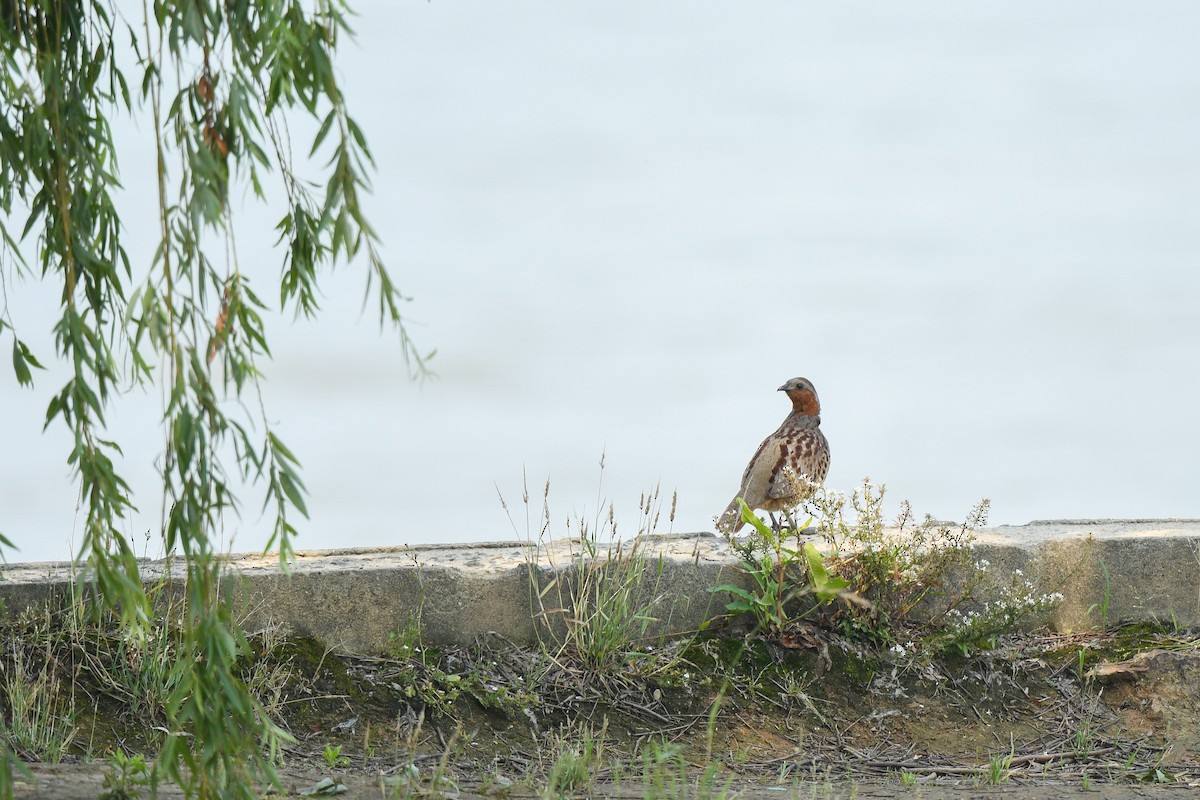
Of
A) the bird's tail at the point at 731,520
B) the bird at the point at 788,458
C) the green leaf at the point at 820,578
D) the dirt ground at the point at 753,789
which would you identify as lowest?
the dirt ground at the point at 753,789

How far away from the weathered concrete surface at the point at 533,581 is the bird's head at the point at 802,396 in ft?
3.63

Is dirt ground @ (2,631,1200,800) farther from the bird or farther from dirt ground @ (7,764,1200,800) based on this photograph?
the bird

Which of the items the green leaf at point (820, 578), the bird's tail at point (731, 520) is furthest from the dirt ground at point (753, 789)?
the bird's tail at point (731, 520)

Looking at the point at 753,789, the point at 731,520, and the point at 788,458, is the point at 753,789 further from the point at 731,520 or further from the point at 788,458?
the point at 788,458

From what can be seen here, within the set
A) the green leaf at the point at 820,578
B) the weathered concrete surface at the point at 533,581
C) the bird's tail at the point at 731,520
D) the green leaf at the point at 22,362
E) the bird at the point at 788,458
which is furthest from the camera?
the bird at the point at 788,458

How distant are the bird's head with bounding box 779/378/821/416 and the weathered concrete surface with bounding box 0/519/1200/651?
3.63ft

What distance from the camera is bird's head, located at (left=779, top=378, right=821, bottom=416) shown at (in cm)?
697

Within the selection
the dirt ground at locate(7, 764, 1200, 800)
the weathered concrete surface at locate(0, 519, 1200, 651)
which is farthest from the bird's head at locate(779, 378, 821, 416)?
the dirt ground at locate(7, 764, 1200, 800)

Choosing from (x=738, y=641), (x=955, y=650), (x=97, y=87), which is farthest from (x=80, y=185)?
(x=955, y=650)

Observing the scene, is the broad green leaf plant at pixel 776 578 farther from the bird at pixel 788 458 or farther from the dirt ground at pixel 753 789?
the dirt ground at pixel 753 789

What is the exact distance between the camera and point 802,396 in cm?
699

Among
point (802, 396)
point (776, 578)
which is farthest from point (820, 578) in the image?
point (802, 396)

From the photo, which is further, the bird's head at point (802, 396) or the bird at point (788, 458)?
the bird's head at point (802, 396)

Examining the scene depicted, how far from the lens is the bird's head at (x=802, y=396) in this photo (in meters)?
6.97
